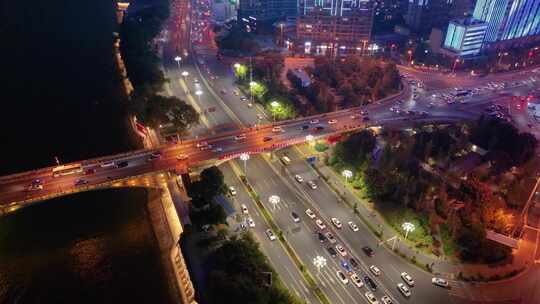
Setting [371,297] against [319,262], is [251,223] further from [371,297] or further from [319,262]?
[371,297]

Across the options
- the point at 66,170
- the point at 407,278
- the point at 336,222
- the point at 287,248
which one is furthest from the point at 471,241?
the point at 66,170

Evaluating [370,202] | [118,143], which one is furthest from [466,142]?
[118,143]

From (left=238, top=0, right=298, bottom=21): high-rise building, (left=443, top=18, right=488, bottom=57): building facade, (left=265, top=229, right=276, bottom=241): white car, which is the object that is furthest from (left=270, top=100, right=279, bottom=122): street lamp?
(left=238, top=0, right=298, bottom=21): high-rise building

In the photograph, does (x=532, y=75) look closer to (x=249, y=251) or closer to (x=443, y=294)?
(x=443, y=294)

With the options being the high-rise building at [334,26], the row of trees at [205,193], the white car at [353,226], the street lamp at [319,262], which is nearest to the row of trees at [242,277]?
the street lamp at [319,262]

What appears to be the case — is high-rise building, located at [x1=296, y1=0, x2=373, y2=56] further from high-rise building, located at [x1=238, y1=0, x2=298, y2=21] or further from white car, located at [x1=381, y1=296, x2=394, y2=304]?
white car, located at [x1=381, y1=296, x2=394, y2=304]

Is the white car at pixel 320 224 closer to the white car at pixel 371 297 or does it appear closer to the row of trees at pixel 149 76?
the white car at pixel 371 297
